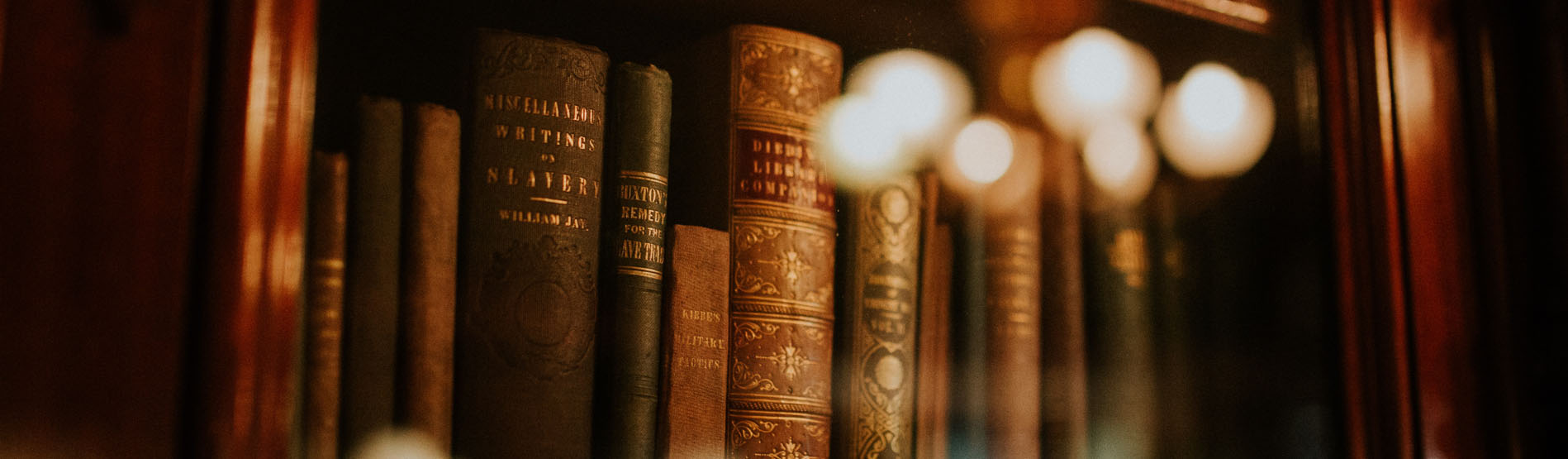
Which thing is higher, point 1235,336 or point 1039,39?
point 1039,39

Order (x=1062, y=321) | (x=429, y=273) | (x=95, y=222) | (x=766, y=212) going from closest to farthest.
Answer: (x=95, y=222) < (x=429, y=273) < (x=766, y=212) < (x=1062, y=321)

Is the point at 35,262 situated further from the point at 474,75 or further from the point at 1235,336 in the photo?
the point at 1235,336

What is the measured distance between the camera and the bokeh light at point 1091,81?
2.79 ft

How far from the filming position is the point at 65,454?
452 millimetres

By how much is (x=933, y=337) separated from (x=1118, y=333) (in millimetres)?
149

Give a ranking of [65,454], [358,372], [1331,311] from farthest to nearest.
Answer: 1. [1331,311]
2. [358,372]
3. [65,454]

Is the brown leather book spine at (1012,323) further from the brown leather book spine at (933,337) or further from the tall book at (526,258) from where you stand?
the tall book at (526,258)

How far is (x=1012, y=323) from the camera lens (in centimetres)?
78

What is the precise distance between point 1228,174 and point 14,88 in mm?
736


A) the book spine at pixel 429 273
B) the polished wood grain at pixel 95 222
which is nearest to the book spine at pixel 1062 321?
the book spine at pixel 429 273

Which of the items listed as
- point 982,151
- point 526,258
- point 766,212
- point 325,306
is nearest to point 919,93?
point 982,151

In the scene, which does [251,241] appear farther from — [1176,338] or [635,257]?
[1176,338]

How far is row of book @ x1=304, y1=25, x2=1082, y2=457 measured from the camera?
0.57 metres

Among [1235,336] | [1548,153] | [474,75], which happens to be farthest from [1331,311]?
[474,75]
